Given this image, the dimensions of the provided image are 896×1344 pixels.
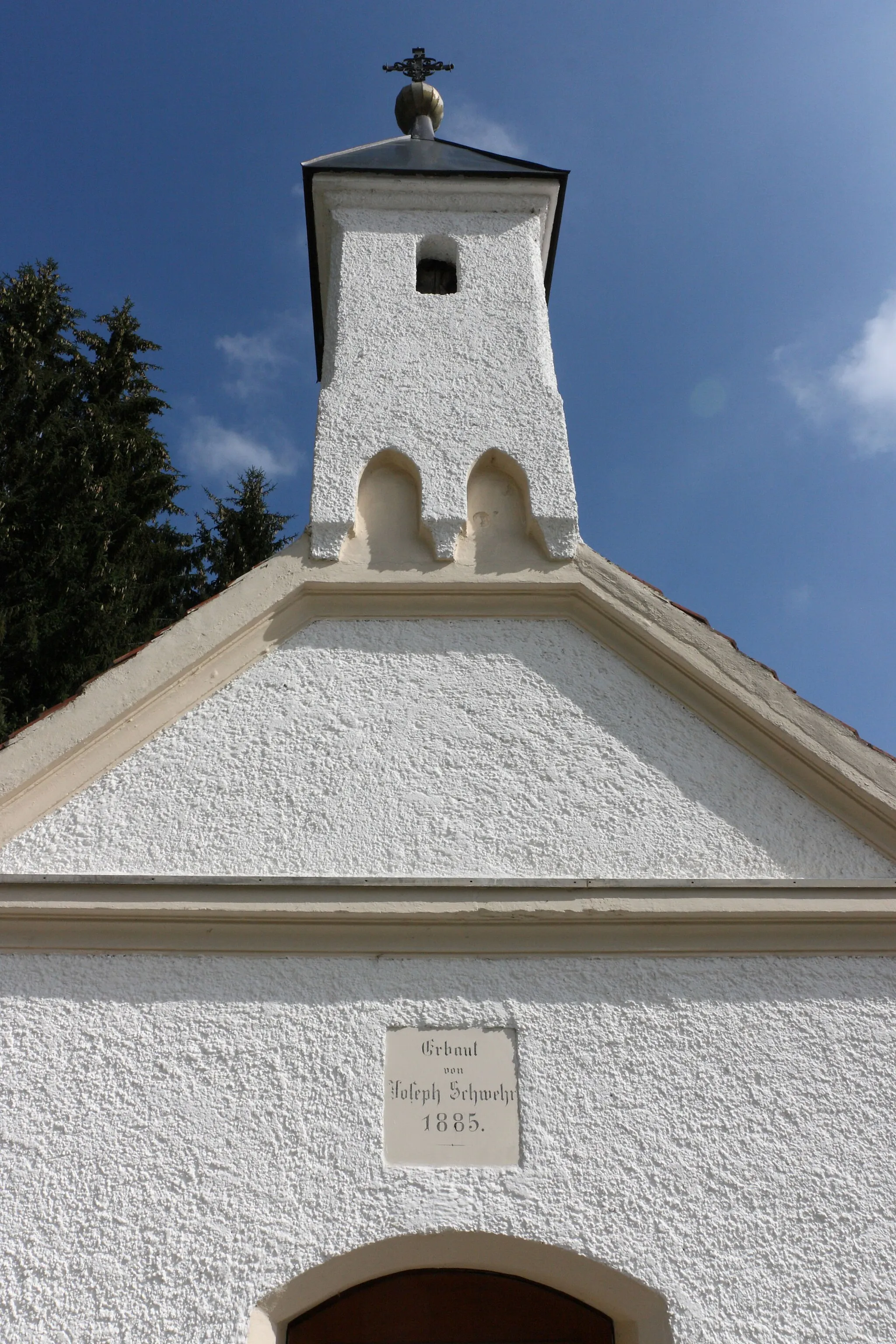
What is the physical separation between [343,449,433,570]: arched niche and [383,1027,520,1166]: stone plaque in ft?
7.51

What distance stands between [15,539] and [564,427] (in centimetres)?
792

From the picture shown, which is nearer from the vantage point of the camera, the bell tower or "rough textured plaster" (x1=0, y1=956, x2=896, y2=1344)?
"rough textured plaster" (x1=0, y1=956, x2=896, y2=1344)

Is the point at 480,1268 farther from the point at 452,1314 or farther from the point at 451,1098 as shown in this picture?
the point at 451,1098

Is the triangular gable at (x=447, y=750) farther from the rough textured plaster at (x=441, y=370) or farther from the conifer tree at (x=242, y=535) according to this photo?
the conifer tree at (x=242, y=535)

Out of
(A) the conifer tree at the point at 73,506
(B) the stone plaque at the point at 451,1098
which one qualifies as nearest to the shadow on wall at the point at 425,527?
(B) the stone plaque at the point at 451,1098

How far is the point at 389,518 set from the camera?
5.02 metres

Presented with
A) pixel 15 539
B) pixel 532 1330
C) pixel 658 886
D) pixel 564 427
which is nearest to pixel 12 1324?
pixel 532 1330

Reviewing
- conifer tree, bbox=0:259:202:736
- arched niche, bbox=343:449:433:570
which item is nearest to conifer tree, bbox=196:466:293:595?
conifer tree, bbox=0:259:202:736

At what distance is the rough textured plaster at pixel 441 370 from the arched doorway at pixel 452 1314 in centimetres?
313

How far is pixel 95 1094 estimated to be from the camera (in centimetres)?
338

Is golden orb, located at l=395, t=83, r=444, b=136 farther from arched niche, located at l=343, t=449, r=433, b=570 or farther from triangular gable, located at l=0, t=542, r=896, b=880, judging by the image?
triangular gable, located at l=0, t=542, r=896, b=880

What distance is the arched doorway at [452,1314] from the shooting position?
3.33 m

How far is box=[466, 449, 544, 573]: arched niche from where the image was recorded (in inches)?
190

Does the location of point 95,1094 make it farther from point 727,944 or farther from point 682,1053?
point 727,944
